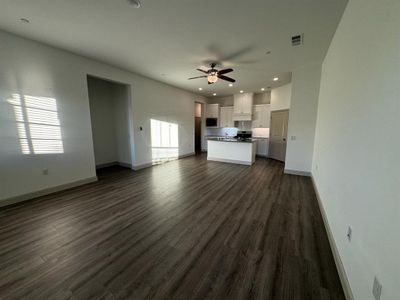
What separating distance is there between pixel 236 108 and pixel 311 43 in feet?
16.4

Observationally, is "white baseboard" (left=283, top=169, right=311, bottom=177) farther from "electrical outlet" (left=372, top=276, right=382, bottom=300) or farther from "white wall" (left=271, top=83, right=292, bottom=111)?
"electrical outlet" (left=372, top=276, right=382, bottom=300)

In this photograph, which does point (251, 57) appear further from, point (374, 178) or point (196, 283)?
point (196, 283)

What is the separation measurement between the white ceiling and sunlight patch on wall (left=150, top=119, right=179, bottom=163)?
8.25ft

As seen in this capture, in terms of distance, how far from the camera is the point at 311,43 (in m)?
3.18

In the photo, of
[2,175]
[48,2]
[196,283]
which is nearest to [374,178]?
[196,283]

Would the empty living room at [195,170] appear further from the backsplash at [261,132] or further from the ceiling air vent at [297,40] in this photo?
the backsplash at [261,132]

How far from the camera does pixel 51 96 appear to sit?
343 centimetres

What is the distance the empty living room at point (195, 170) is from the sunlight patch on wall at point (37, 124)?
23 mm

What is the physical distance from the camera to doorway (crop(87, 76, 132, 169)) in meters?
5.40

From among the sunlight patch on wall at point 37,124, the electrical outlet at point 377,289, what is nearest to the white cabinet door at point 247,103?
the sunlight patch on wall at point 37,124

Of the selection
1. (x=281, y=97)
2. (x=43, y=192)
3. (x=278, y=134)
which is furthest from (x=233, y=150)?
(x=43, y=192)

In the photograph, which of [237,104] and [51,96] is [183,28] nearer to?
[51,96]

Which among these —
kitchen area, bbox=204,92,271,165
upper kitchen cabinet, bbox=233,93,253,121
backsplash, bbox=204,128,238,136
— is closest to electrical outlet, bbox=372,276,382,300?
kitchen area, bbox=204,92,271,165

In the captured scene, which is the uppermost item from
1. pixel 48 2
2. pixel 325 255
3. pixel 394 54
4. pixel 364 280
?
pixel 48 2
